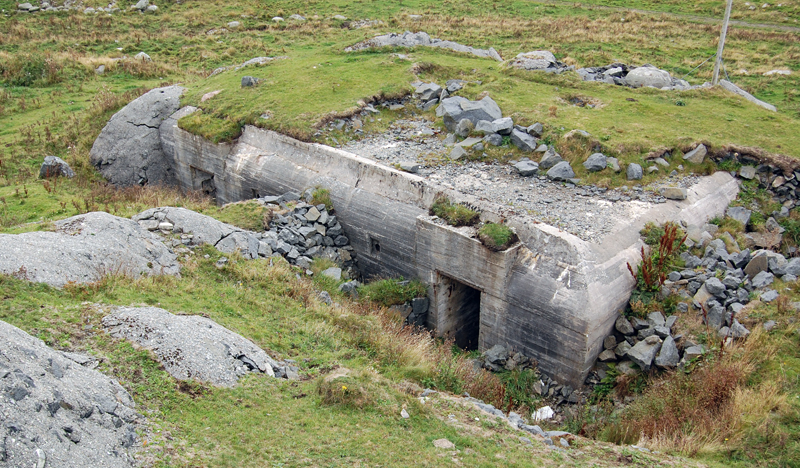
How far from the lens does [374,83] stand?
16156 mm

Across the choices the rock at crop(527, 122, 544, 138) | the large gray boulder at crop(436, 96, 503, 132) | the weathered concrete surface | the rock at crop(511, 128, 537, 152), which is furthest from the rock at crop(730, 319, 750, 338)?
the large gray boulder at crop(436, 96, 503, 132)

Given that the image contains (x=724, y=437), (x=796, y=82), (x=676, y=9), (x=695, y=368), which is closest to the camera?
(x=724, y=437)

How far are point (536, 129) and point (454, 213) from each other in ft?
12.7

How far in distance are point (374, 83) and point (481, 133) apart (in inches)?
166

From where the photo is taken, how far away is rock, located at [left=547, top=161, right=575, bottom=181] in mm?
11836

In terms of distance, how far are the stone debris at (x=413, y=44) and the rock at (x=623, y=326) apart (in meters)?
12.1

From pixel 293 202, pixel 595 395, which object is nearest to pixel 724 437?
pixel 595 395

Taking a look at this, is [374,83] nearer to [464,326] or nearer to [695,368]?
[464,326]

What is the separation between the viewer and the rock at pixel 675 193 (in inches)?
442

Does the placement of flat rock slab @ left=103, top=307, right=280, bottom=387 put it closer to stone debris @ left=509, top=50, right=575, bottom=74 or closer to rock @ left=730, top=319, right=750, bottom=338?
rock @ left=730, top=319, right=750, bottom=338

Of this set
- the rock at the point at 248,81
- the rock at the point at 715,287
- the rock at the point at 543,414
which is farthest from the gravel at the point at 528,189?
the rock at the point at 248,81

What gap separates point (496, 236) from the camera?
9.83m

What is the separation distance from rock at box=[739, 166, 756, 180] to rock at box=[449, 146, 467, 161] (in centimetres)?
586

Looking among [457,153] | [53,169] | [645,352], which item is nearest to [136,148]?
[53,169]
